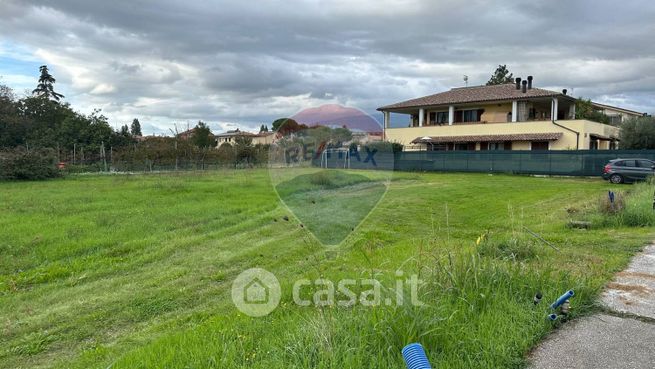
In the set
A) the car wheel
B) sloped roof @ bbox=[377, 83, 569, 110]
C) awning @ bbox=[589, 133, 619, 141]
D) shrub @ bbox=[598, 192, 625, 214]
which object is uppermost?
sloped roof @ bbox=[377, 83, 569, 110]

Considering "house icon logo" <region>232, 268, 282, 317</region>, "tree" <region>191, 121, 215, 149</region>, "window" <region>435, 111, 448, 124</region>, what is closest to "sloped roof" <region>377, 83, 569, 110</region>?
"window" <region>435, 111, 448, 124</region>

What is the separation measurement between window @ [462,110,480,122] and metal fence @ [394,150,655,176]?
903cm

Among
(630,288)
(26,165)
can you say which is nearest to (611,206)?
(630,288)

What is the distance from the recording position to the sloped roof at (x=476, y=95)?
38963mm

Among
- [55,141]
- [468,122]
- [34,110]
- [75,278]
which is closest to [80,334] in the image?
[75,278]

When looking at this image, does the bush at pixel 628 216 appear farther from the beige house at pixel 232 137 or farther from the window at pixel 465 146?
the beige house at pixel 232 137

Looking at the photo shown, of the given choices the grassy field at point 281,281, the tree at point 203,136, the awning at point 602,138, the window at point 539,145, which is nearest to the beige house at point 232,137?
the tree at point 203,136

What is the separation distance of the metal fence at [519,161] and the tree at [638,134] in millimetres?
9970

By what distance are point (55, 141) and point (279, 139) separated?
5292cm

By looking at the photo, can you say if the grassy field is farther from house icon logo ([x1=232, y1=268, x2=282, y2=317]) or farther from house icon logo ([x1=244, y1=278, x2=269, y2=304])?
house icon logo ([x1=244, y1=278, x2=269, y2=304])

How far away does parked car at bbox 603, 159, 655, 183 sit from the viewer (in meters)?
22.5

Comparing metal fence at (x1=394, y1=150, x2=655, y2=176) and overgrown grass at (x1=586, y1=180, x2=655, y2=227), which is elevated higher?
metal fence at (x1=394, y1=150, x2=655, y2=176)

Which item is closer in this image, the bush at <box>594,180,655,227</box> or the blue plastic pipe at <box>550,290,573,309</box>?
the blue plastic pipe at <box>550,290,573,309</box>

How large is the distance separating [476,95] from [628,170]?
68.7ft
